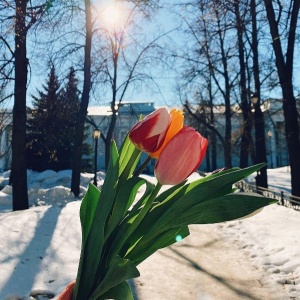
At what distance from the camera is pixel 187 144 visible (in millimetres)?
1133

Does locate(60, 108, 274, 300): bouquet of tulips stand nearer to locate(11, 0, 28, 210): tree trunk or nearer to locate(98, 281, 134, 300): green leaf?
locate(98, 281, 134, 300): green leaf

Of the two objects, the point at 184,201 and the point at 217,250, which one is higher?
the point at 184,201

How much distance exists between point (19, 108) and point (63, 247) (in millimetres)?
5065

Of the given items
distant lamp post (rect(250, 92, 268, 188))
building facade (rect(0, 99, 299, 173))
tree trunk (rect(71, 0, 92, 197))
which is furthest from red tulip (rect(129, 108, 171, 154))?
distant lamp post (rect(250, 92, 268, 188))

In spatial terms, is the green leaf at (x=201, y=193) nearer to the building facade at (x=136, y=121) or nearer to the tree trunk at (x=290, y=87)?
the building facade at (x=136, y=121)

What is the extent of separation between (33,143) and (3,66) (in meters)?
22.9

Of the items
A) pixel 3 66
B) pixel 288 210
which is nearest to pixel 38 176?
pixel 3 66

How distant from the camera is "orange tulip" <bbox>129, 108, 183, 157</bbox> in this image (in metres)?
1.17

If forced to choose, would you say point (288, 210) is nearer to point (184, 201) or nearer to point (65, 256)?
point (65, 256)

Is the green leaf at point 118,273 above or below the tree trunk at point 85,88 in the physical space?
below

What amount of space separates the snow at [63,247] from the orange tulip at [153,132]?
3.20 metres

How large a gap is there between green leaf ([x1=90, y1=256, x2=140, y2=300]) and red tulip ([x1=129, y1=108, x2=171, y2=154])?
0.33 meters

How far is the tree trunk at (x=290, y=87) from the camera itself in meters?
11.4

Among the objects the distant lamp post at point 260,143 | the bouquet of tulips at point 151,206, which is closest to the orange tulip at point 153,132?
the bouquet of tulips at point 151,206
